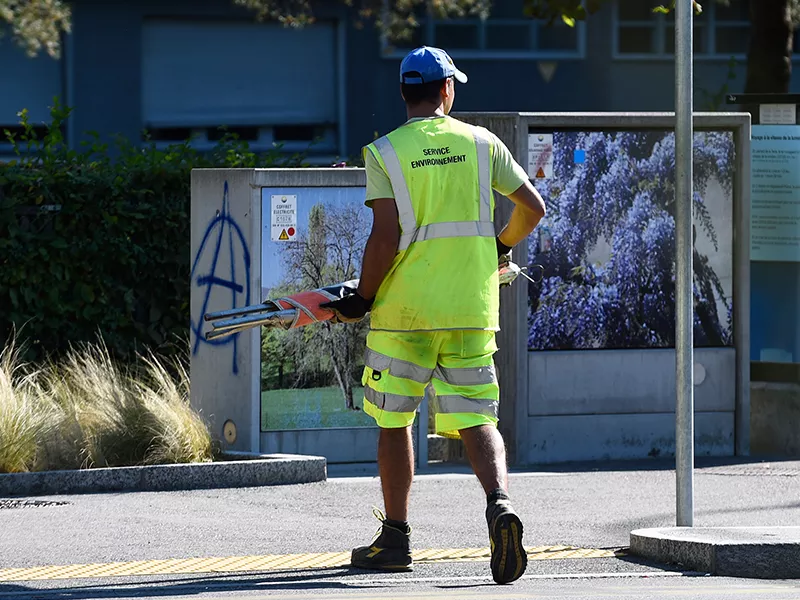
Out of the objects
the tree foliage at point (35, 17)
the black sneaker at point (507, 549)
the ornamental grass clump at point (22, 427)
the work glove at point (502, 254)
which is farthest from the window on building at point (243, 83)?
the black sneaker at point (507, 549)


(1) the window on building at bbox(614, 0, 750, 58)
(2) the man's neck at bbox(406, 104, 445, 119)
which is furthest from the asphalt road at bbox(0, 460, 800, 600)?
(1) the window on building at bbox(614, 0, 750, 58)

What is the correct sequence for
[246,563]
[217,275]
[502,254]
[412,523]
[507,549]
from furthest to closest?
[217,275]
[412,523]
[502,254]
[246,563]
[507,549]

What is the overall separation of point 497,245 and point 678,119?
100 cm

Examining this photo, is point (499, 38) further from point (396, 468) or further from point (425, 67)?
point (396, 468)

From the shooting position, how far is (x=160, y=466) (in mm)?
8633

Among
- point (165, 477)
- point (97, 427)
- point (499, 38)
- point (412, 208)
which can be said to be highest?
point (499, 38)

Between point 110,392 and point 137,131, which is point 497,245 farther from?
point 137,131

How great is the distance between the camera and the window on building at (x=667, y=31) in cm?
2748

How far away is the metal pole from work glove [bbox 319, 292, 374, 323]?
142 centimetres

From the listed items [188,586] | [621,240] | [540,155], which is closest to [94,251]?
[540,155]

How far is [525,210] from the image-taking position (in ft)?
21.0

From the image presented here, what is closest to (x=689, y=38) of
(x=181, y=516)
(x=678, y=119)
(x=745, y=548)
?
(x=678, y=119)

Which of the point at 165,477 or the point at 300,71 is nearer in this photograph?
the point at 165,477

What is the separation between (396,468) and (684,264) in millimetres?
1554
